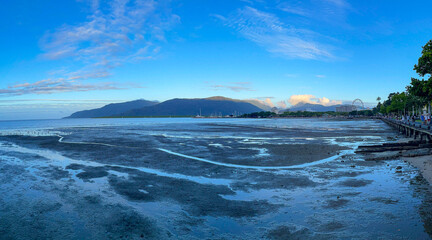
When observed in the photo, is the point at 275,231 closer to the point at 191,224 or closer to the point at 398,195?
the point at 191,224

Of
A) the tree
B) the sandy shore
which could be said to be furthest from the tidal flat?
the tree

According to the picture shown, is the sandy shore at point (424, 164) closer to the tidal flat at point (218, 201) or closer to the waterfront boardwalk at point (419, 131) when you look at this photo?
the tidal flat at point (218, 201)

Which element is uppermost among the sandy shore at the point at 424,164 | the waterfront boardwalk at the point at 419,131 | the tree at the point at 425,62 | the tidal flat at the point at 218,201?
the tree at the point at 425,62

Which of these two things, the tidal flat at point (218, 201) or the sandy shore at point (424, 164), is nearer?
the tidal flat at point (218, 201)

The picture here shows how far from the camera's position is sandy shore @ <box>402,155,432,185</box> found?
1383 cm

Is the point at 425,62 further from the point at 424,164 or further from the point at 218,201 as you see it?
the point at 218,201

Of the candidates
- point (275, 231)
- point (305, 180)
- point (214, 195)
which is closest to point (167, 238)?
point (275, 231)

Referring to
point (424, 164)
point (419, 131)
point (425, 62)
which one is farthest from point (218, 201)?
point (419, 131)

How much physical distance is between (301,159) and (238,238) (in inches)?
560

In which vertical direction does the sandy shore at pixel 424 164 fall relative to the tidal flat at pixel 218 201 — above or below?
above

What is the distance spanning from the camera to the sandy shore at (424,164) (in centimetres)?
1383

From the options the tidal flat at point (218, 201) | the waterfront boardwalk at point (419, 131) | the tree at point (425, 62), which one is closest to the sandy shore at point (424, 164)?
the tidal flat at point (218, 201)

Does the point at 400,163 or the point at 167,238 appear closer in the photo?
the point at 167,238

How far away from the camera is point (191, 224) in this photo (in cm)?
866
